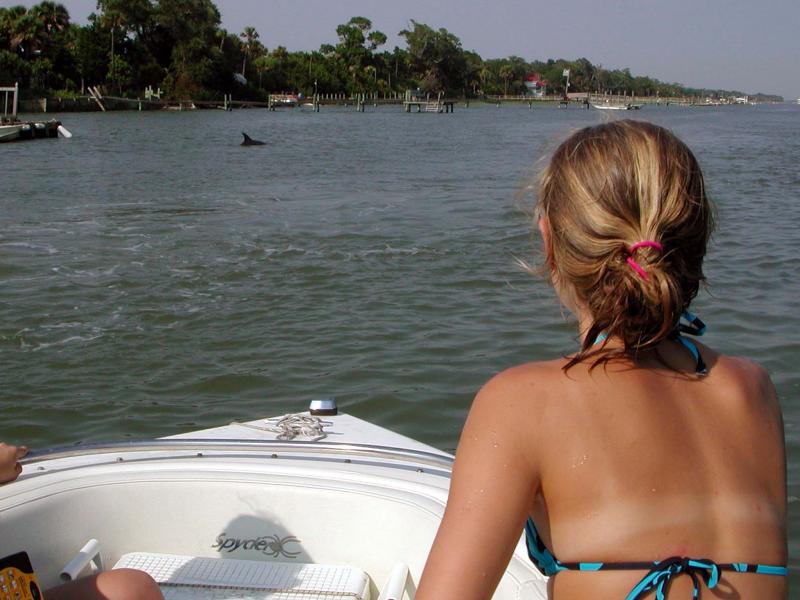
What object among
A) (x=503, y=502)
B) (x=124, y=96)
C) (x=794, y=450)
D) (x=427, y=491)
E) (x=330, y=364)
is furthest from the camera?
(x=124, y=96)

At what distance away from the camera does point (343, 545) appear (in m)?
2.84

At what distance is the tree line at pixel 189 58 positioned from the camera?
75438 millimetres

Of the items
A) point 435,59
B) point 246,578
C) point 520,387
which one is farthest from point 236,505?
point 435,59

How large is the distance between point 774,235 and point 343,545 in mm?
11840

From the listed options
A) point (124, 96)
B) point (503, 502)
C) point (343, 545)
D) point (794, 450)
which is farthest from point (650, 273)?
point (124, 96)

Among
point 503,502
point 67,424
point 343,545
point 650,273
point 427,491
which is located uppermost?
point 650,273

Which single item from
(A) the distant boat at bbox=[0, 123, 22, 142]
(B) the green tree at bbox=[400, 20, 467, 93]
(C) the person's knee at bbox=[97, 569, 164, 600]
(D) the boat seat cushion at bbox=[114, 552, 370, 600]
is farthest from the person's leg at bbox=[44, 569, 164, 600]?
(B) the green tree at bbox=[400, 20, 467, 93]

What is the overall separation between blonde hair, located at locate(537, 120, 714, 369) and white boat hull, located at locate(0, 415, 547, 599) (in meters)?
1.45

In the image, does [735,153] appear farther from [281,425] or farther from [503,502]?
[503,502]

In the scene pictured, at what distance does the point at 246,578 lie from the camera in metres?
2.82

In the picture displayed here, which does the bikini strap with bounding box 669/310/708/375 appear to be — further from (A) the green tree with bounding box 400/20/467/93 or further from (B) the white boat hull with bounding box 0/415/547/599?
(A) the green tree with bounding box 400/20/467/93

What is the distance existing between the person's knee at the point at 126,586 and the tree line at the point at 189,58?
189 ft

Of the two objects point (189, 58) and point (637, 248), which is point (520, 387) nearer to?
point (637, 248)

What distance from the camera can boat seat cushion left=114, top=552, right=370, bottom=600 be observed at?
107 inches
